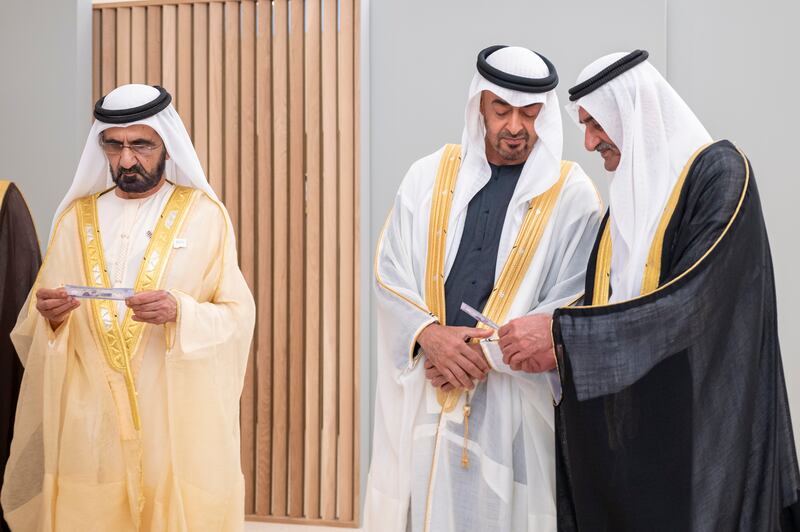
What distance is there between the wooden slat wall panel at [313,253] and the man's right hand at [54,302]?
1.87 m

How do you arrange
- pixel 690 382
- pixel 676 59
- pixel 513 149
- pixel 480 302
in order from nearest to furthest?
1. pixel 690 382
2. pixel 480 302
3. pixel 513 149
4. pixel 676 59

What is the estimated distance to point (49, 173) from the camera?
16.3 ft

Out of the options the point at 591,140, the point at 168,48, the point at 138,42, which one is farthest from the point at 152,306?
the point at 138,42

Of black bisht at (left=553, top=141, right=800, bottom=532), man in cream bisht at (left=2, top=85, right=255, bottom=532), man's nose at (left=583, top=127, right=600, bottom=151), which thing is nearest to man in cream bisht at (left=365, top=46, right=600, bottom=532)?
man's nose at (left=583, top=127, right=600, bottom=151)

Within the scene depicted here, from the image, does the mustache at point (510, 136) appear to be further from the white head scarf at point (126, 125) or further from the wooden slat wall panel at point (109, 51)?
the wooden slat wall panel at point (109, 51)

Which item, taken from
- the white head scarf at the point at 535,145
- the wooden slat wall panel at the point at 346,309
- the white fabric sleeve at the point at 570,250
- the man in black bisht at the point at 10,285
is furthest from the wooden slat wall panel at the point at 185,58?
the white fabric sleeve at the point at 570,250

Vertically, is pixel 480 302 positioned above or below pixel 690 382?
above

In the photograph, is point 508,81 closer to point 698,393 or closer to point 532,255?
point 532,255

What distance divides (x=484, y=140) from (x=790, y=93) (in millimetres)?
2070

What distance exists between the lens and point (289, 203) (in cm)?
496

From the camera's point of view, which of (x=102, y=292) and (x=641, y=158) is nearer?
(x=641, y=158)

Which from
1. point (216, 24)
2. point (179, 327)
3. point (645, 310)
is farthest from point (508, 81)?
point (216, 24)

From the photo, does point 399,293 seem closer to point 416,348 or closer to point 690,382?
point 416,348

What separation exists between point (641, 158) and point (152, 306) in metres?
1.66
